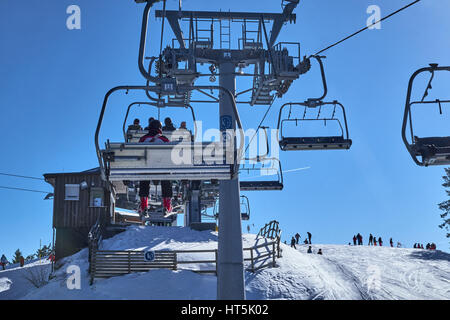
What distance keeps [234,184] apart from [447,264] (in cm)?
2024

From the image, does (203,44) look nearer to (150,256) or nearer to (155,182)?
(155,182)

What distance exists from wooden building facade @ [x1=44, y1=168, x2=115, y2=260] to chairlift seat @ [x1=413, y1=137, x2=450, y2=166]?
17.7 metres

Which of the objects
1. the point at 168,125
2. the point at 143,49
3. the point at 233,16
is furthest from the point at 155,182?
the point at 233,16

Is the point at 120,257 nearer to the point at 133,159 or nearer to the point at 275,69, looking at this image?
the point at 275,69

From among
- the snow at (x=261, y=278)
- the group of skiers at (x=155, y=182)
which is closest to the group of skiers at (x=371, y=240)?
the snow at (x=261, y=278)

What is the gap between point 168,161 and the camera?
273 inches

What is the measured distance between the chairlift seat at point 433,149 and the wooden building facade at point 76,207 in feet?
58.1

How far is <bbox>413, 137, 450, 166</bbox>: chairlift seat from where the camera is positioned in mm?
7805

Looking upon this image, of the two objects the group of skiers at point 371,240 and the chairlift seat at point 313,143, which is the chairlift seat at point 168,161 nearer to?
the chairlift seat at point 313,143

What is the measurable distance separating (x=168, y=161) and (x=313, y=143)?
733cm

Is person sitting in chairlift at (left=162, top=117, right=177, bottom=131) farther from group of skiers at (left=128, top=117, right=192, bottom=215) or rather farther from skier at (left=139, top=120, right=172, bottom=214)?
skier at (left=139, top=120, right=172, bottom=214)

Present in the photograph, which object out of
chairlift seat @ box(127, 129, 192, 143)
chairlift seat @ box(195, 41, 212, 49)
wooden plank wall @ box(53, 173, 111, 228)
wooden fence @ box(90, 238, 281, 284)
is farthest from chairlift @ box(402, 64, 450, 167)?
wooden plank wall @ box(53, 173, 111, 228)
